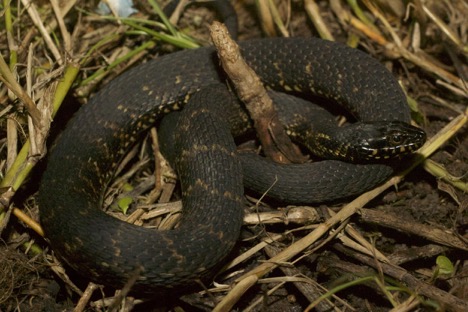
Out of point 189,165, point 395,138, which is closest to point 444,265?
point 395,138

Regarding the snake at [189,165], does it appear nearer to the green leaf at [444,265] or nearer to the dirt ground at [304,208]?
the dirt ground at [304,208]

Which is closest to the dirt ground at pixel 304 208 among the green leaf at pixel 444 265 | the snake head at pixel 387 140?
the green leaf at pixel 444 265

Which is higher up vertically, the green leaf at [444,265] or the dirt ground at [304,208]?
the dirt ground at [304,208]

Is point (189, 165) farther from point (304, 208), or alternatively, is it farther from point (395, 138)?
point (395, 138)

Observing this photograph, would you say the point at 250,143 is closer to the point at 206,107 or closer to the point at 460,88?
the point at 206,107

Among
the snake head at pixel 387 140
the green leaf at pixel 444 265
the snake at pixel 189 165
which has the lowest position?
the green leaf at pixel 444 265

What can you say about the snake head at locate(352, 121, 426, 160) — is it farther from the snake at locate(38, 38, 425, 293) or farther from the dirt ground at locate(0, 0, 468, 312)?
the dirt ground at locate(0, 0, 468, 312)
